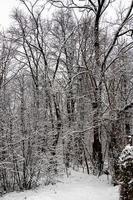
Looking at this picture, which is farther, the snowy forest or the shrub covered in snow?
the snowy forest

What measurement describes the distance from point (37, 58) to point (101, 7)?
23.1 feet

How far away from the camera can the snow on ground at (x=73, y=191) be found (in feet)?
37.2

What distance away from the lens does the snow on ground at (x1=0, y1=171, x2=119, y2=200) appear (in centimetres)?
1134

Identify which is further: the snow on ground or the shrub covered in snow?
the snow on ground

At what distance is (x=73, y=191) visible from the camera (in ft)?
40.4

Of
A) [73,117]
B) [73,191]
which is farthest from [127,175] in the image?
[73,117]

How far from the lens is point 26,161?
44.3ft

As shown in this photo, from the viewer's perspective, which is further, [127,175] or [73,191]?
[73,191]

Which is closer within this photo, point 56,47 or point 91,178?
point 91,178

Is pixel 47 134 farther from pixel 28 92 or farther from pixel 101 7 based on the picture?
pixel 101 7

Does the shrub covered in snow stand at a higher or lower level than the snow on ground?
higher

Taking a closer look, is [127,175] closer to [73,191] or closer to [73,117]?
[73,191]

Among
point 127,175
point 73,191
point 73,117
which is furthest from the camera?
point 73,117

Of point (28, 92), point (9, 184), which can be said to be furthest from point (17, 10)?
point (9, 184)
